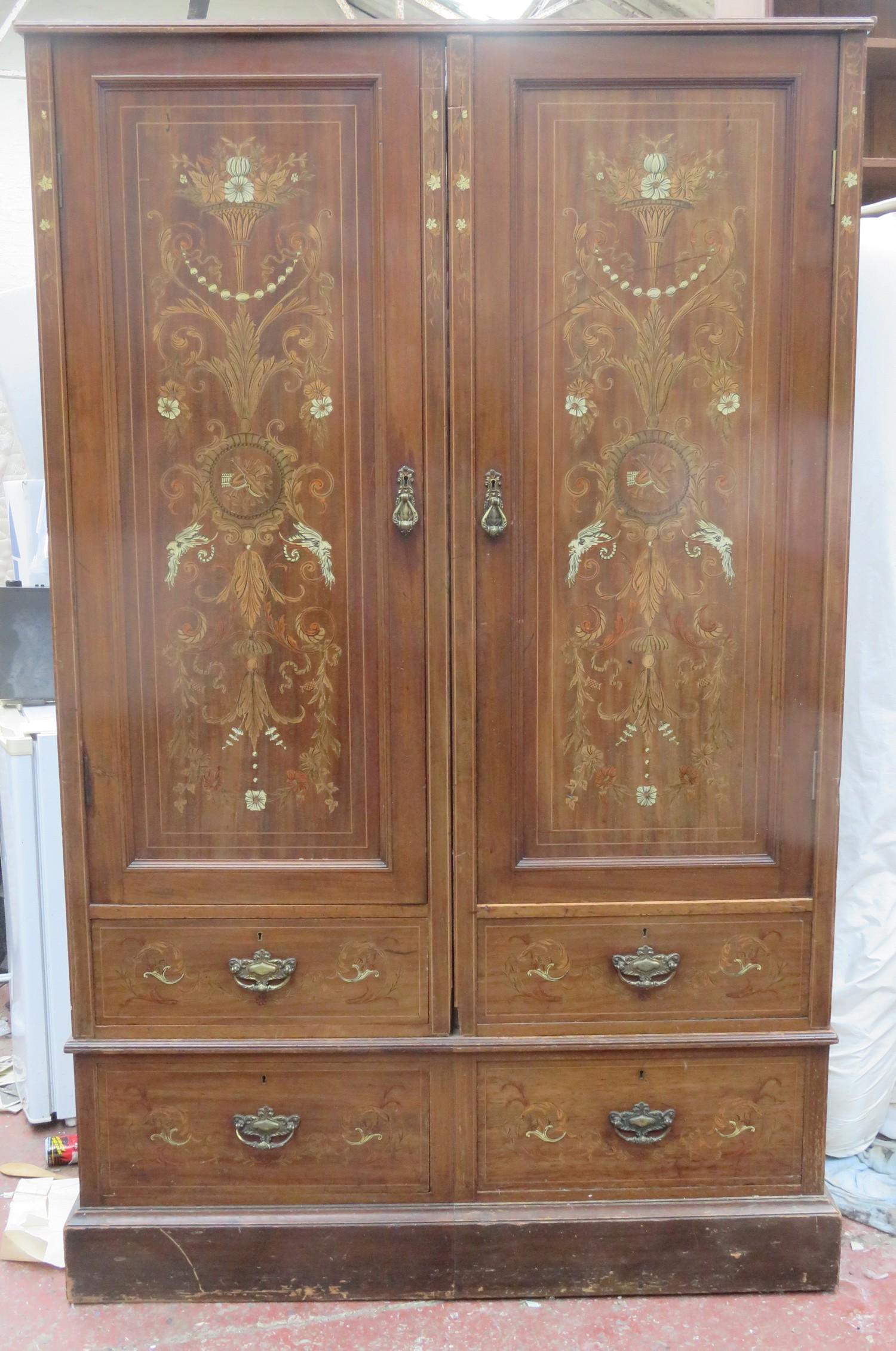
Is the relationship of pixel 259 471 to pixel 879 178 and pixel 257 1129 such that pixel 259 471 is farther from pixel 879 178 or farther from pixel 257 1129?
pixel 879 178

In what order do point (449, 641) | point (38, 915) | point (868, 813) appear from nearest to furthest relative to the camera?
point (449, 641) < point (868, 813) < point (38, 915)

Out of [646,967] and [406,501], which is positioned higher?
[406,501]

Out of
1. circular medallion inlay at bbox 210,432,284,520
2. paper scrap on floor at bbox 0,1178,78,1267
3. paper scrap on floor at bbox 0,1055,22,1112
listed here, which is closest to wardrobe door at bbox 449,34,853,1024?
circular medallion inlay at bbox 210,432,284,520

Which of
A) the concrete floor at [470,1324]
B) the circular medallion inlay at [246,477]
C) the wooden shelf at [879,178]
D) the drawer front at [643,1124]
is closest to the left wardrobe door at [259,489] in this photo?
the circular medallion inlay at [246,477]

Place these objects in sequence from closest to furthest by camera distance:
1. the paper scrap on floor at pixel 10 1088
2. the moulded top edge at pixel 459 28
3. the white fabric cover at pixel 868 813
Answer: the moulded top edge at pixel 459 28
the white fabric cover at pixel 868 813
the paper scrap on floor at pixel 10 1088

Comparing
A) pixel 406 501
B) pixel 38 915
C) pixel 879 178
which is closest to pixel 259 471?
pixel 406 501

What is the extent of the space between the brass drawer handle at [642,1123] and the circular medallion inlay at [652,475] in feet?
3.12

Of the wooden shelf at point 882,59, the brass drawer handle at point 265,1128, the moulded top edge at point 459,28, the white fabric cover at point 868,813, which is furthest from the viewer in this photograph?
the wooden shelf at point 882,59

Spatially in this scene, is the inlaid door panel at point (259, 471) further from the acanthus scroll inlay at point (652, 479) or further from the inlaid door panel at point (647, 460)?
the acanthus scroll inlay at point (652, 479)

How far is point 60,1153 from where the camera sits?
1965mm

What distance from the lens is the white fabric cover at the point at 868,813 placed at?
190 cm

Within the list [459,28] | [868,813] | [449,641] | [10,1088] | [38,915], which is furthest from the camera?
[10,1088]

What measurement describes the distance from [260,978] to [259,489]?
767 mm

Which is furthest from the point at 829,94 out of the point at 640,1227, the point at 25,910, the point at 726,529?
the point at 25,910
